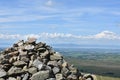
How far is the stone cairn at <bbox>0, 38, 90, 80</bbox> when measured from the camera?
3197 centimetres

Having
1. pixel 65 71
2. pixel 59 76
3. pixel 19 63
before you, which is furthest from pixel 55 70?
pixel 19 63

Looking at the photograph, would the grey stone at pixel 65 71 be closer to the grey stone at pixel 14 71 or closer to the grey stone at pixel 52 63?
the grey stone at pixel 52 63

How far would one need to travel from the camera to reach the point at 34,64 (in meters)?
32.9

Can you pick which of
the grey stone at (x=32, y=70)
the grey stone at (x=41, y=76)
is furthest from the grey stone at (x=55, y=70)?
the grey stone at (x=32, y=70)

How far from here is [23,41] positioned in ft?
129

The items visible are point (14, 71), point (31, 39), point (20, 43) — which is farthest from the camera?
point (20, 43)

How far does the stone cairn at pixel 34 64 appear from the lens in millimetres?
31972

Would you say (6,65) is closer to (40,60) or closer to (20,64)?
(20,64)

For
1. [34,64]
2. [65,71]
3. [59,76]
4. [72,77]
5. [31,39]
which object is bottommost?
[72,77]

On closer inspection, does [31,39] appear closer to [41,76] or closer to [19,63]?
[19,63]

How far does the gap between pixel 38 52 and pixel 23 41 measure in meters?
4.14

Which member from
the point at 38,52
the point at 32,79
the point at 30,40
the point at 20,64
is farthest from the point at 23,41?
the point at 32,79

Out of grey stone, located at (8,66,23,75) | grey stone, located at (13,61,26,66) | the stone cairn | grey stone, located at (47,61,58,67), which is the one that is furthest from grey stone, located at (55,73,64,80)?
grey stone, located at (13,61,26,66)

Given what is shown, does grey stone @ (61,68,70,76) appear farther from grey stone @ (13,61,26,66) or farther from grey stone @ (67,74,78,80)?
grey stone @ (13,61,26,66)
